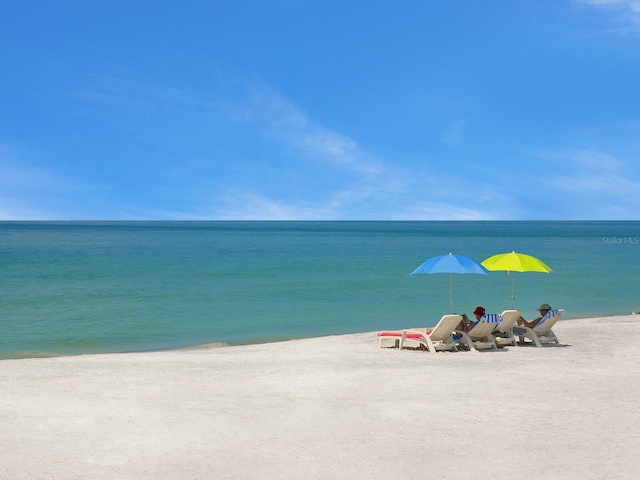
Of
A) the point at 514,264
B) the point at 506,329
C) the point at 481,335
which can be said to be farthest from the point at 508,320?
the point at 514,264

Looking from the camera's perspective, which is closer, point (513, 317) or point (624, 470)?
point (624, 470)

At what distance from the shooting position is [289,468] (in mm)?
6742

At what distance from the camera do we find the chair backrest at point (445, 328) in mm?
13562

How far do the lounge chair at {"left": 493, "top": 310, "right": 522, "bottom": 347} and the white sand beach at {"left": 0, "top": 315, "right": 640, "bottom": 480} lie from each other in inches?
42.6

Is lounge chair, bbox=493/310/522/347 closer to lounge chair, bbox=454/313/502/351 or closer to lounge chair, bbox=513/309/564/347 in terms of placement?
lounge chair, bbox=513/309/564/347

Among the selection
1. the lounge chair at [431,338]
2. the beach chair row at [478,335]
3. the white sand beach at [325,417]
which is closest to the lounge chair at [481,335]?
the beach chair row at [478,335]

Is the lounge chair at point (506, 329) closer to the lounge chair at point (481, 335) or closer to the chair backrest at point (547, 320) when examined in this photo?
the lounge chair at point (481, 335)

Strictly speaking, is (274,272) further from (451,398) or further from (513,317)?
(451,398)

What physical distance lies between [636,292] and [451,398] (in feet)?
79.4

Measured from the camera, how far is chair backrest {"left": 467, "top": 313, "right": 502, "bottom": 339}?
45.2ft

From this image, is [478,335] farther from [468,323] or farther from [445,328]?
[445,328]

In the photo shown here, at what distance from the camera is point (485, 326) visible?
45.5ft

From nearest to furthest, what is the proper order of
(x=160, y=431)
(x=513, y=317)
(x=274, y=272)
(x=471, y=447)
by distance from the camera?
(x=471, y=447), (x=160, y=431), (x=513, y=317), (x=274, y=272)

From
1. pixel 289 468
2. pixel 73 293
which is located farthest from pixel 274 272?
pixel 289 468
